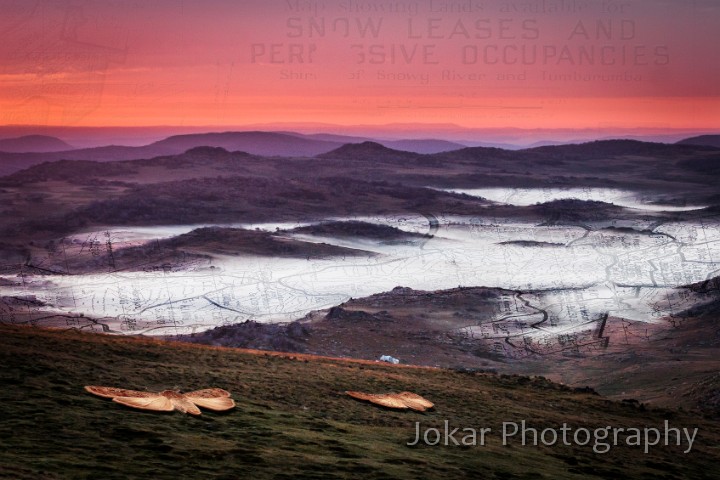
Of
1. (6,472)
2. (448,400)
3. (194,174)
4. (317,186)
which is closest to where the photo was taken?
(6,472)

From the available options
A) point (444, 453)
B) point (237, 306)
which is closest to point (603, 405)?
point (444, 453)

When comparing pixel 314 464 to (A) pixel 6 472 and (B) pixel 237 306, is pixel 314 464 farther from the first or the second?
(B) pixel 237 306

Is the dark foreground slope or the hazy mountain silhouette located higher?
the hazy mountain silhouette

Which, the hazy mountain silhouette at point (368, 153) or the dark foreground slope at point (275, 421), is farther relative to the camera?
the hazy mountain silhouette at point (368, 153)

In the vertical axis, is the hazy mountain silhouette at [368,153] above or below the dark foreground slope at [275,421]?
above

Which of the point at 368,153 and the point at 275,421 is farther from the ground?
the point at 368,153


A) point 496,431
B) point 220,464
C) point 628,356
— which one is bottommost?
point 628,356

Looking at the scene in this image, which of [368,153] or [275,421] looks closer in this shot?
[275,421]

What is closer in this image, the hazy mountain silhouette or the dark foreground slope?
the dark foreground slope
